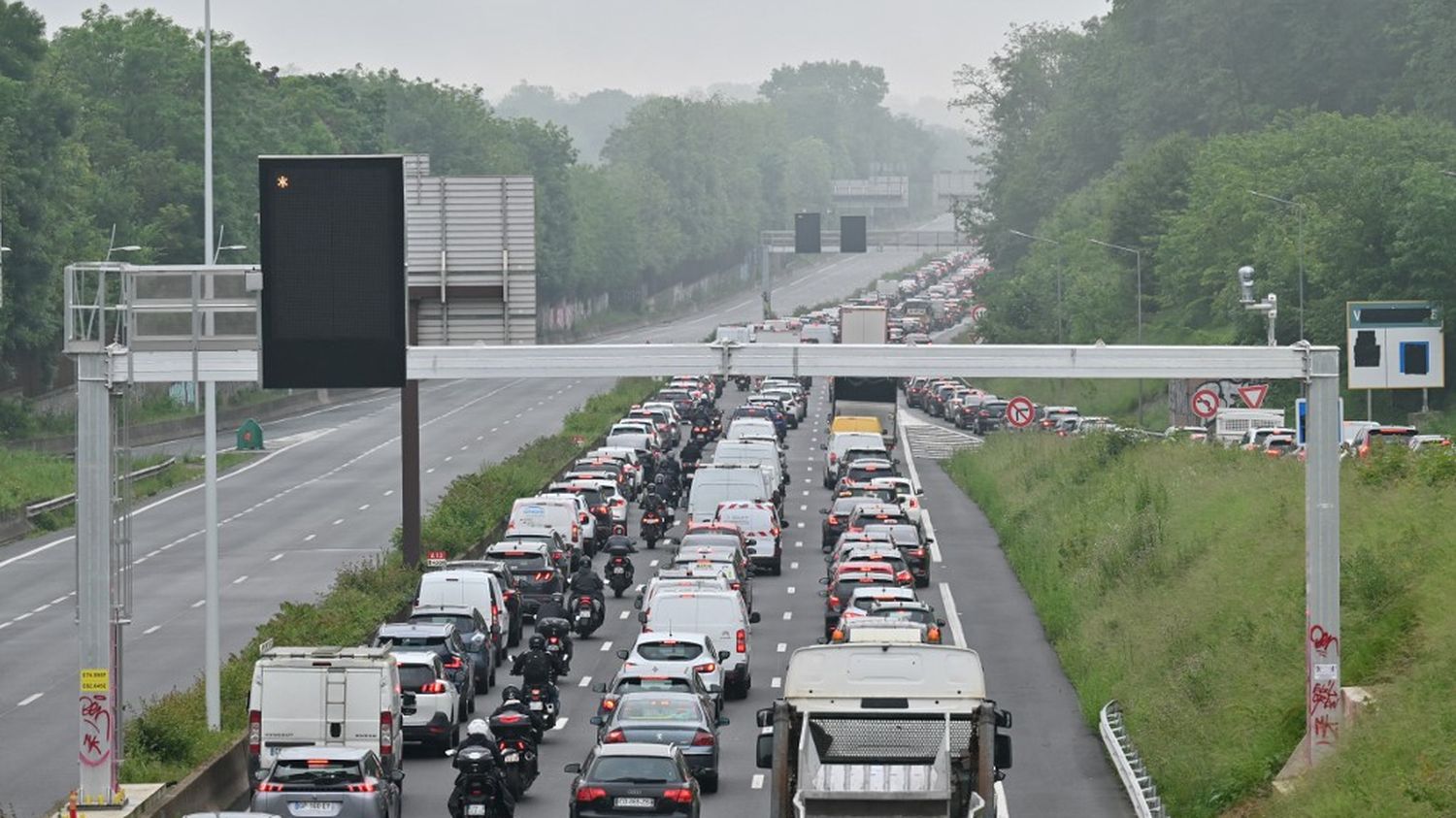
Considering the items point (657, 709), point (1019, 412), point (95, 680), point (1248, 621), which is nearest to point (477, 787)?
point (657, 709)

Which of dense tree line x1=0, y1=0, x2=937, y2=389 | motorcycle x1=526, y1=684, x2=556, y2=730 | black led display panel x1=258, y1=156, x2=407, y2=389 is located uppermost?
dense tree line x1=0, y1=0, x2=937, y2=389

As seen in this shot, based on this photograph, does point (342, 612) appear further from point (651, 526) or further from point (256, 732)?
point (651, 526)

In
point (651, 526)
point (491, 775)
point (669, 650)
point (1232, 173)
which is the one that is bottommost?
point (651, 526)

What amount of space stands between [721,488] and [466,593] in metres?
20.6

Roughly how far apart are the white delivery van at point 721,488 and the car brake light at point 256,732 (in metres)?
32.3

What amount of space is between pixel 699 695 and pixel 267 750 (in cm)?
569

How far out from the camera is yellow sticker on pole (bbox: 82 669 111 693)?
95.0 feet

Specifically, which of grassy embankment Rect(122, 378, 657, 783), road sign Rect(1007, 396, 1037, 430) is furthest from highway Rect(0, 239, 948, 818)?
road sign Rect(1007, 396, 1037, 430)

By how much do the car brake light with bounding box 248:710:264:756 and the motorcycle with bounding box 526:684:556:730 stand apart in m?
5.10

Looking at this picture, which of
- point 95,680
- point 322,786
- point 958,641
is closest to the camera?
point 322,786

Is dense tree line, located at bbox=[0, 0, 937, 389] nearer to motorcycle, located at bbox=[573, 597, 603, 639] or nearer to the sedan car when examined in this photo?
motorcycle, located at bbox=[573, 597, 603, 639]

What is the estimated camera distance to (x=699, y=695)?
3281 centimetres

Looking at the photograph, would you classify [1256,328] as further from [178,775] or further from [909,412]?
[178,775]

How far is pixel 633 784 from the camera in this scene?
26516mm
